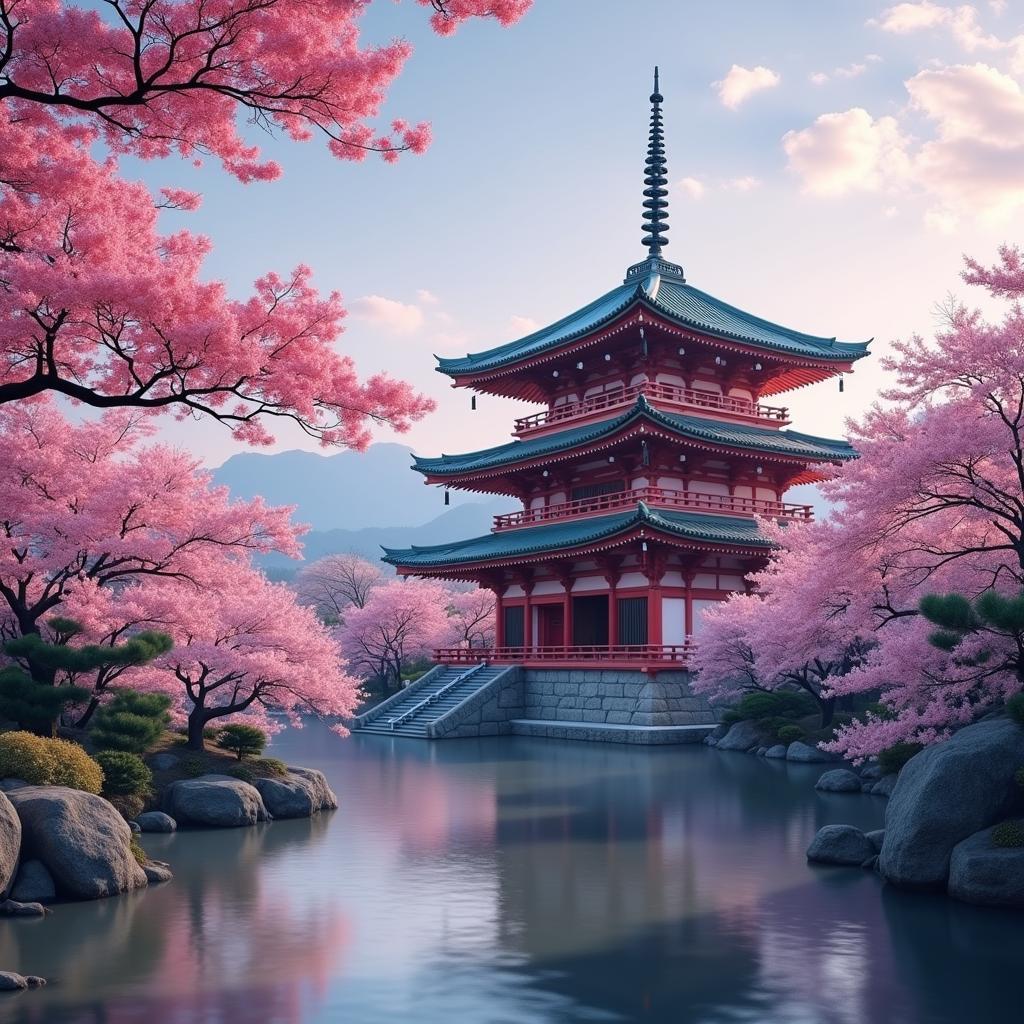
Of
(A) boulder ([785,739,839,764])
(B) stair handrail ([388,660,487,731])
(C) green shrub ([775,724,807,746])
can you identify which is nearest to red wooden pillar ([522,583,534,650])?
(B) stair handrail ([388,660,487,731])

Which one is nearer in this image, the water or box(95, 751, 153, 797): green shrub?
the water

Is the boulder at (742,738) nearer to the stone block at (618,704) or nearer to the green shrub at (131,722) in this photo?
the stone block at (618,704)

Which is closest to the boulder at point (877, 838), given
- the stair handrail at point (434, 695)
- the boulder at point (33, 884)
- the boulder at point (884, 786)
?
the boulder at point (884, 786)

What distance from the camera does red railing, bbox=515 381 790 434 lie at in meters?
37.2

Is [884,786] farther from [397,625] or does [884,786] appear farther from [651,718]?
[397,625]

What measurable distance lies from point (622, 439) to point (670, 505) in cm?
286

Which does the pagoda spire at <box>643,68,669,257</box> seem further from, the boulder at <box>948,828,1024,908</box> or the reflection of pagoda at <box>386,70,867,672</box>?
the boulder at <box>948,828,1024,908</box>

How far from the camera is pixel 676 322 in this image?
35656 millimetres

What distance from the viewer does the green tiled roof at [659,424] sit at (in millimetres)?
34094

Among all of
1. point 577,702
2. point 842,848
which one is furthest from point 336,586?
point 842,848

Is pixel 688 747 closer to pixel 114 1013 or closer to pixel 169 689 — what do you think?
pixel 169 689

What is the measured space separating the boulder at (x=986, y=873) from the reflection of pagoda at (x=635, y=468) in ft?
64.4

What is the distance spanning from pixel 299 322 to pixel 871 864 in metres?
10.1

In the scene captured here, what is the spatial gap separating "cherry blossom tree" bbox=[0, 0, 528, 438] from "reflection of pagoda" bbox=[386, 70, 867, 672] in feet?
67.1
